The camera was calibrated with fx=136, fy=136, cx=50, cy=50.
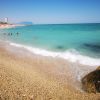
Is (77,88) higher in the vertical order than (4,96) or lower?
lower

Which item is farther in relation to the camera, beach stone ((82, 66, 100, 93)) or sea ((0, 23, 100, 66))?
sea ((0, 23, 100, 66))

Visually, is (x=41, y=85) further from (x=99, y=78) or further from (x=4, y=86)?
(x=99, y=78)

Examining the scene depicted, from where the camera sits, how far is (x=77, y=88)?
669 centimetres

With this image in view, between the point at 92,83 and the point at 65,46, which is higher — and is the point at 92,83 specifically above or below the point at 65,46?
below

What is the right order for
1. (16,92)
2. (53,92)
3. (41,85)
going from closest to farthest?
(16,92)
(53,92)
(41,85)

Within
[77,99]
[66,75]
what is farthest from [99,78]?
[66,75]

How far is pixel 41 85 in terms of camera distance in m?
6.25

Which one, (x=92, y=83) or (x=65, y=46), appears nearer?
(x=92, y=83)

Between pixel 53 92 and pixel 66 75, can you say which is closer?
pixel 53 92

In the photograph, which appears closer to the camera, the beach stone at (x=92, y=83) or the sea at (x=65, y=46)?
the beach stone at (x=92, y=83)

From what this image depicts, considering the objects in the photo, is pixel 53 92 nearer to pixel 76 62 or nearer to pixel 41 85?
pixel 41 85

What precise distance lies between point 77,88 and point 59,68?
3.02 metres

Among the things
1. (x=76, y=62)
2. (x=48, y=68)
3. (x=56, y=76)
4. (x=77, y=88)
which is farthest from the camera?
A: (x=76, y=62)

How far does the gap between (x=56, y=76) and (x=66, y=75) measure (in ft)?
2.15
